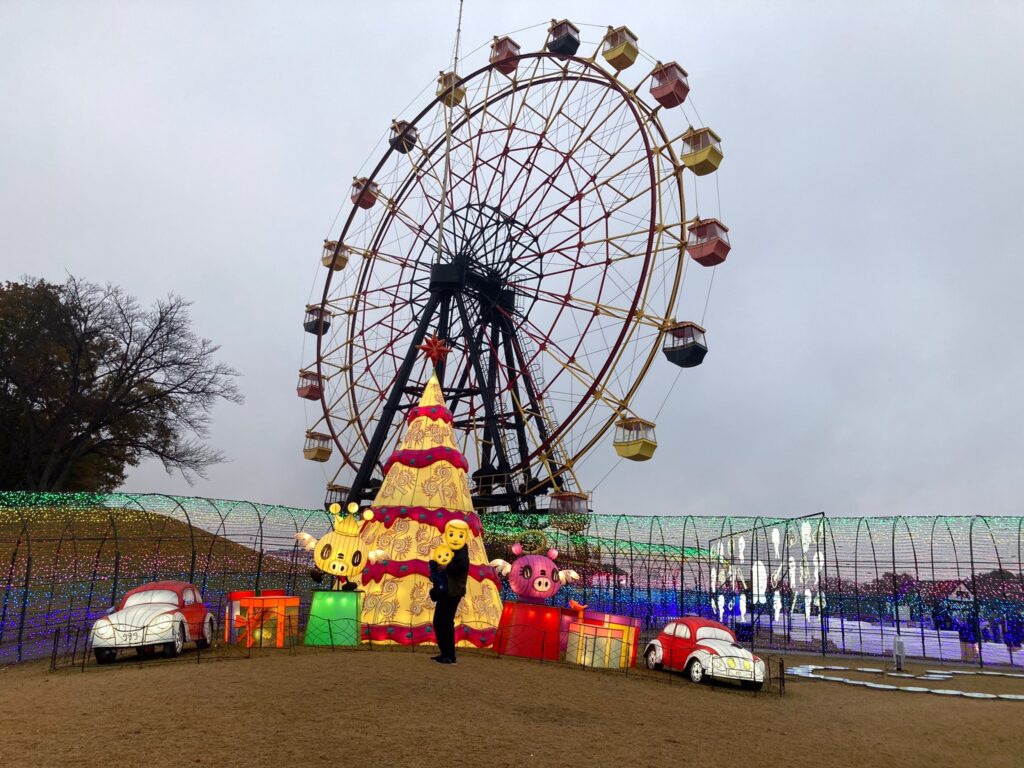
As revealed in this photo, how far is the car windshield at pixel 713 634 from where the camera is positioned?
12.3 meters

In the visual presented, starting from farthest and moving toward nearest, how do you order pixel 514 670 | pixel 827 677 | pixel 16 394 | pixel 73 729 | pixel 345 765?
pixel 16 394 < pixel 827 677 < pixel 514 670 < pixel 73 729 < pixel 345 765

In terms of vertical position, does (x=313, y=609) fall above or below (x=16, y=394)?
below

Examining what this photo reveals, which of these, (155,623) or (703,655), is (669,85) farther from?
(155,623)

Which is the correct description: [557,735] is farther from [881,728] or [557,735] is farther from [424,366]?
[424,366]

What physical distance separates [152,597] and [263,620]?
1.81 m

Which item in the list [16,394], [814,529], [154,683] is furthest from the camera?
[16,394]

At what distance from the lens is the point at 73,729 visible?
19.2ft

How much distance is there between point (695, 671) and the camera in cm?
1162

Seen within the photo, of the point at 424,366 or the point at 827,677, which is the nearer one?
the point at 827,677

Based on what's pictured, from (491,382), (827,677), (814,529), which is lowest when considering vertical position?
(827,677)

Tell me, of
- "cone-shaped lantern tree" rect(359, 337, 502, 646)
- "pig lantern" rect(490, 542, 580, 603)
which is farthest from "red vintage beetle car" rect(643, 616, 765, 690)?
"cone-shaped lantern tree" rect(359, 337, 502, 646)

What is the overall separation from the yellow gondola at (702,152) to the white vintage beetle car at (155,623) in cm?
1748

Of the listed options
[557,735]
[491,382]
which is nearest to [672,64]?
[491,382]

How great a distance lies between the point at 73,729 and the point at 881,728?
805 centimetres
